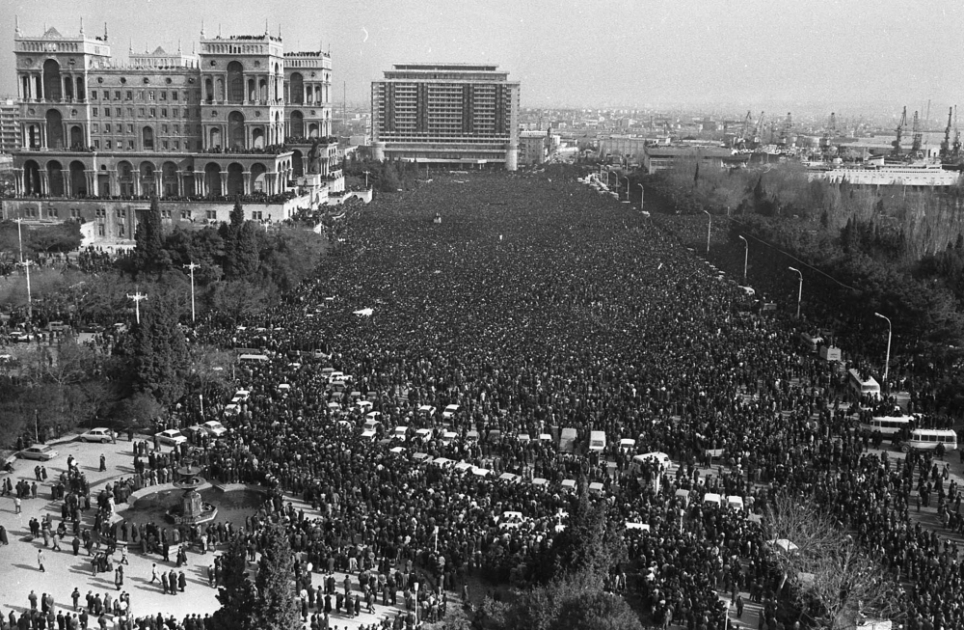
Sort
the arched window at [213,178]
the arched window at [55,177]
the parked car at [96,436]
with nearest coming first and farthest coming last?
1. the parked car at [96,436]
2. the arched window at [55,177]
3. the arched window at [213,178]

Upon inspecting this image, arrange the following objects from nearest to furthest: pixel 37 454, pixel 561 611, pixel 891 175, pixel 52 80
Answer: pixel 561 611 < pixel 37 454 < pixel 52 80 < pixel 891 175

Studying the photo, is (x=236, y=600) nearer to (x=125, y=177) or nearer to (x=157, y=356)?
(x=157, y=356)

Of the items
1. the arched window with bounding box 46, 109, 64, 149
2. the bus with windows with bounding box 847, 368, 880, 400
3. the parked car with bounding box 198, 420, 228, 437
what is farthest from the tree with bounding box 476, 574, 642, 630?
the arched window with bounding box 46, 109, 64, 149

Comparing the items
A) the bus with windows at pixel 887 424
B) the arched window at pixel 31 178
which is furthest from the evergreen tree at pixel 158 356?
the arched window at pixel 31 178

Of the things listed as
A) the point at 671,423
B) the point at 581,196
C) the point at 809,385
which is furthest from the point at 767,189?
the point at 671,423

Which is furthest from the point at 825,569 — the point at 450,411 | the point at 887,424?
the point at 450,411

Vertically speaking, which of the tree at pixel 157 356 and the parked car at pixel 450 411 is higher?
the tree at pixel 157 356

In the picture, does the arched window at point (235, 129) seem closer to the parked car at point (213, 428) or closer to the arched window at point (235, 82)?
the arched window at point (235, 82)

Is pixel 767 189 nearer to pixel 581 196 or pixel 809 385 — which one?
pixel 581 196
